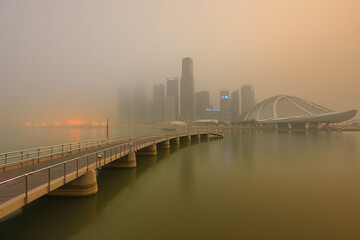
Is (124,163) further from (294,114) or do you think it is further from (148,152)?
(294,114)

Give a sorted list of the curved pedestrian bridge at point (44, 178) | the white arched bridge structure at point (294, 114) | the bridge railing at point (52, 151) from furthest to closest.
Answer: the white arched bridge structure at point (294, 114) < the bridge railing at point (52, 151) < the curved pedestrian bridge at point (44, 178)

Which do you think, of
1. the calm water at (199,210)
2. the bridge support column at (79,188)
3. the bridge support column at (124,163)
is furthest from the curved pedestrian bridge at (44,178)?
the bridge support column at (124,163)

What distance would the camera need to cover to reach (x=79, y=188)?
1266cm

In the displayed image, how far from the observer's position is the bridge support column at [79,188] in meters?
12.5

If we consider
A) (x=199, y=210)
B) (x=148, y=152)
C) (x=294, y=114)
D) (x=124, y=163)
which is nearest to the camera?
(x=199, y=210)

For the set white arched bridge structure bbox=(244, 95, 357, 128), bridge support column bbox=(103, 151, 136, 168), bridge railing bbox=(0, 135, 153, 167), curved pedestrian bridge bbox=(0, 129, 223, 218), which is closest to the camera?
curved pedestrian bridge bbox=(0, 129, 223, 218)

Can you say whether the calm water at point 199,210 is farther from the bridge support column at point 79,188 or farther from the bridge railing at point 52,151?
the bridge railing at point 52,151

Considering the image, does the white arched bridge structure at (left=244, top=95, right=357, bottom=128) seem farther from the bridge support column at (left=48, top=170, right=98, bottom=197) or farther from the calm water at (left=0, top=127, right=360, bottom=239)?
the bridge support column at (left=48, top=170, right=98, bottom=197)

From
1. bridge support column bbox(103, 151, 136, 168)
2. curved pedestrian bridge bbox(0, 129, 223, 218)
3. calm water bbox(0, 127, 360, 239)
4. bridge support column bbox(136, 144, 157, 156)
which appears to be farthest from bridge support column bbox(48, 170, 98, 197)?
bridge support column bbox(136, 144, 157, 156)

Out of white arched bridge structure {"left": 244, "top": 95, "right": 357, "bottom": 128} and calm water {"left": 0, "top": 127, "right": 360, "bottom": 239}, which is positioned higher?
white arched bridge structure {"left": 244, "top": 95, "right": 357, "bottom": 128}

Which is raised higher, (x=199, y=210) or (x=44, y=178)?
(x=44, y=178)

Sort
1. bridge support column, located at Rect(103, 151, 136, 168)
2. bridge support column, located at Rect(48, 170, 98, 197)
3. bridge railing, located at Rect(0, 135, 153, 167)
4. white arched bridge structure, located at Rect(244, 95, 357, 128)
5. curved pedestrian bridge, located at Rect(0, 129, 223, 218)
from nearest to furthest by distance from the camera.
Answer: curved pedestrian bridge, located at Rect(0, 129, 223, 218), bridge support column, located at Rect(48, 170, 98, 197), bridge railing, located at Rect(0, 135, 153, 167), bridge support column, located at Rect(103, 151, 136, 168), white arched bridge structure, located at Rect(244, 95, 357, 128)

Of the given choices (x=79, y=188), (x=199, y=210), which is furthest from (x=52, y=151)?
(x=199, y=210)

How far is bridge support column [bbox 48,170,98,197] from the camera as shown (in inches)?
492
